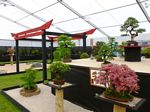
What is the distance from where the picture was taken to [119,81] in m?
2.00

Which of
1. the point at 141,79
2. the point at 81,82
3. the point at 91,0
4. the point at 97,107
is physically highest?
the point at 91,0

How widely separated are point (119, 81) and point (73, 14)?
28.7 feet

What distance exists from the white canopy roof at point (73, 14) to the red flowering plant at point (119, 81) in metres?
6.48

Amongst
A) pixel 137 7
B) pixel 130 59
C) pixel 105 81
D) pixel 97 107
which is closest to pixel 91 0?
pixel 137 7

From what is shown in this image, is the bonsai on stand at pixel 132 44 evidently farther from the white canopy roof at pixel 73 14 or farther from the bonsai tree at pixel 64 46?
the white canopy roof at pixel 73 14

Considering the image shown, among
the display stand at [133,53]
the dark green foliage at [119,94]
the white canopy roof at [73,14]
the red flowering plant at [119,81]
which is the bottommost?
the dark green foliage at [119,94]

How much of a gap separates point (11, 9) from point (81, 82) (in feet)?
28.7

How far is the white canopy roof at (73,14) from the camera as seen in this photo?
871 centimetres

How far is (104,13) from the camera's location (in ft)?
31.4

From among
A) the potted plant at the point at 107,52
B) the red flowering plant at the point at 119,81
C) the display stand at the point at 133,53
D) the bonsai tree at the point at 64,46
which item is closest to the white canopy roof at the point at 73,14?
the display stand at the point at 133,53

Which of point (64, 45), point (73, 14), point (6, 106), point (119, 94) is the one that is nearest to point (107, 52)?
point (64, 45)

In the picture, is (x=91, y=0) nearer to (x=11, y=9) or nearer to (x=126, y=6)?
(x=126, y=6)

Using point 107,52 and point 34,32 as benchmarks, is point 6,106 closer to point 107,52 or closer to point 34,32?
point 107,52

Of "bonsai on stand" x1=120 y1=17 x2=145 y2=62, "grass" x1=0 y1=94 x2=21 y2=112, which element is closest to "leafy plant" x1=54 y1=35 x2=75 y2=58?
"bonsai on stand" x1=120 y1=17 x2=145 y2=62
